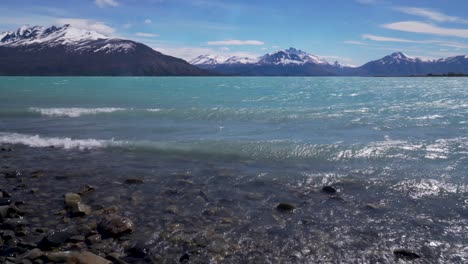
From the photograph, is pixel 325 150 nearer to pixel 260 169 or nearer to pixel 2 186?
pixel 260 169

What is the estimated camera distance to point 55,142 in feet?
77.5

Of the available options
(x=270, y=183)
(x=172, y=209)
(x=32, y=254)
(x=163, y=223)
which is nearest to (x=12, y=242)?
(x=32, y=254)

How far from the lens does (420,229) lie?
10922 millimetres

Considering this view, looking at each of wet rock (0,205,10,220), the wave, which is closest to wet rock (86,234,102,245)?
wet rock (0,205,10,220)

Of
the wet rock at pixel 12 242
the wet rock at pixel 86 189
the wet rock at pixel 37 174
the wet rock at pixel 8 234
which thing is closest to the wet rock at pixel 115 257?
the wet rock at pixel 12 242

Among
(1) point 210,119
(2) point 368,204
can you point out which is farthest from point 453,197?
(1) point 210,119

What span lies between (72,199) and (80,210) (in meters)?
1.20

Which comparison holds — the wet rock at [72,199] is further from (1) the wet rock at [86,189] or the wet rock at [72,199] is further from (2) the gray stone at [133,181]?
(2) the gray stone at [133,181]

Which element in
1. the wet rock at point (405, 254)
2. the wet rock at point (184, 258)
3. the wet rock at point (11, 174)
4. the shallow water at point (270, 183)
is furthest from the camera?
the wet rock at point (11, 174)

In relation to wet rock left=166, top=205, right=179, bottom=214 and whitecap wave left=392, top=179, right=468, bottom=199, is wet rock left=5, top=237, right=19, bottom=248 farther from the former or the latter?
whitecap wave left=392, top=179, right=468, bottom=199

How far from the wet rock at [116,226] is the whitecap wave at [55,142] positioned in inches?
481

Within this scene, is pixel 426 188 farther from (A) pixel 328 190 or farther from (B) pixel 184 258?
(B) pixel 184 258

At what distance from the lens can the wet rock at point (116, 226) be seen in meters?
10.5

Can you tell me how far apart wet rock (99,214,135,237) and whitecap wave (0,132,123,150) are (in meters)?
12.2
